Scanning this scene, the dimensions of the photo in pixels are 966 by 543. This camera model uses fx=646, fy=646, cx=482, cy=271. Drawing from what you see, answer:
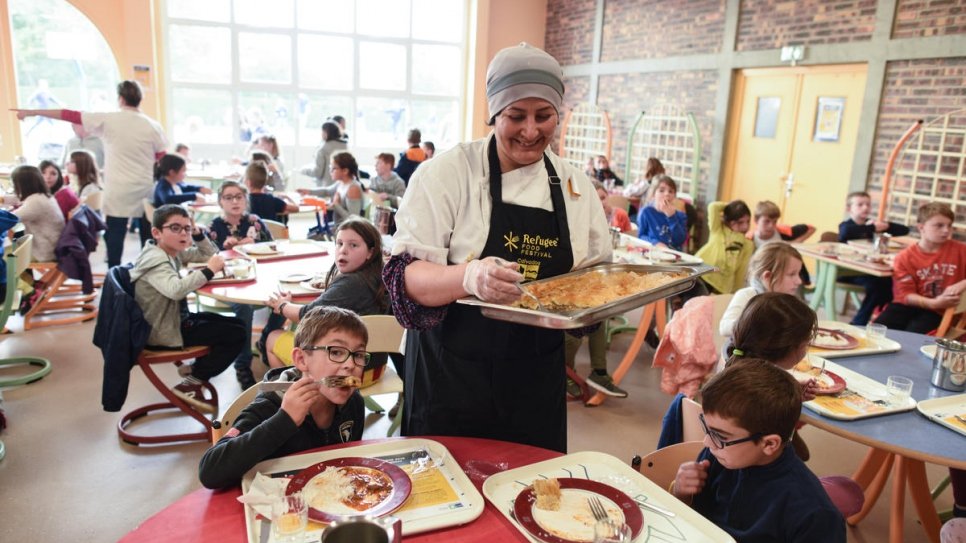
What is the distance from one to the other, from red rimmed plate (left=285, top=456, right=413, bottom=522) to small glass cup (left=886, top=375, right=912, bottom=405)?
178 centimetres

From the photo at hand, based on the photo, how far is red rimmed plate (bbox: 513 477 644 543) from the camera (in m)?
1.32

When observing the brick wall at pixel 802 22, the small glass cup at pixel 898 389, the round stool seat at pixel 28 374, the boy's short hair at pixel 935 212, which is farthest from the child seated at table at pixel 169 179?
the brick wall at pixel 802 22

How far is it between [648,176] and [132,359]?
6.00 metres

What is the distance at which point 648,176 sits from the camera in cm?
768

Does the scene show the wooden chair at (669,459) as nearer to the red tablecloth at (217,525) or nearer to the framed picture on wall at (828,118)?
the red tablecloth at (217,525)

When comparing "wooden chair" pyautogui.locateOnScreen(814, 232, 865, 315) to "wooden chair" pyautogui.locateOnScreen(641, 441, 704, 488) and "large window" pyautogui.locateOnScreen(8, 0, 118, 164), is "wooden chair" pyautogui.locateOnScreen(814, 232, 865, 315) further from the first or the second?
"large window" pyautogui.locateOnScreen(8, 0, 118, 164)

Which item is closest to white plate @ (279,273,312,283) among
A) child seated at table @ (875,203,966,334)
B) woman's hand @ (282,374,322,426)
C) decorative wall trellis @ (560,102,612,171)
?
woman's hand @ (282,374,322,426)

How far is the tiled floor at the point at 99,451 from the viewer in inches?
111

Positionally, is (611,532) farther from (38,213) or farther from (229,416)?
(38,213)

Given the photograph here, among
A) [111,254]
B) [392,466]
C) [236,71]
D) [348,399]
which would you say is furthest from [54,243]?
[236,71]

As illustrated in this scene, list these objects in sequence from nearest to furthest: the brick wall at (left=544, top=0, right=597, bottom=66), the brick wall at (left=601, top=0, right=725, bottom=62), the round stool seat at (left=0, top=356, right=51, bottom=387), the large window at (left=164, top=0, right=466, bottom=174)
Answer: the round stool seat at (left=0, top=356, right=51, bottom=387), the brick wall at (left=601, top=0, right=725, bottom=62), the large window at (left=164, top=0, right=466, bottom=174), the brick wall at (left=544, top=0, right=597, bottom=66)

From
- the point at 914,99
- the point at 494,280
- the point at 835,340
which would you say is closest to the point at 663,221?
the point at 835,340

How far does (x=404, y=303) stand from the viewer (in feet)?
5.31

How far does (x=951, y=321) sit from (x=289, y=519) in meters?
4.68
